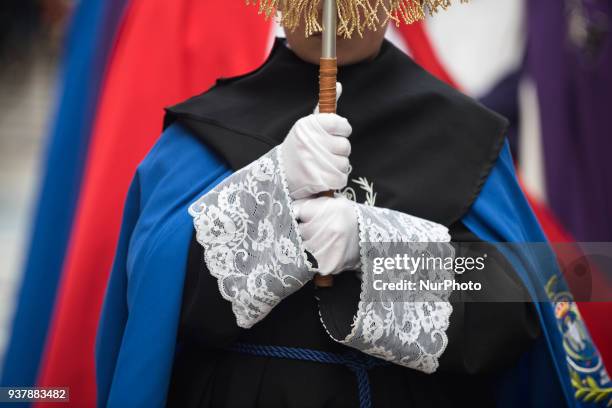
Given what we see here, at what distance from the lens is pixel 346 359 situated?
168 cm

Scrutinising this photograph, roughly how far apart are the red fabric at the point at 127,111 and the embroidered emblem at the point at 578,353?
1185 millimetres

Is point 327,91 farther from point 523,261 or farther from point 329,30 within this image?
point 523,261

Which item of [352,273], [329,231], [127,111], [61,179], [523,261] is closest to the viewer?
[329,231]

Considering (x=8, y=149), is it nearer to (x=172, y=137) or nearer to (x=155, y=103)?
(x=155, y=103)

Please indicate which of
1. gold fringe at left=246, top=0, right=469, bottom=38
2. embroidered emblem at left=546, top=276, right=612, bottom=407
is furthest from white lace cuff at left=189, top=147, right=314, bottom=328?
embroidered emblem at left=546, top=276, right=612, bottom=407

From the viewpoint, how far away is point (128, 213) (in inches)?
73.2

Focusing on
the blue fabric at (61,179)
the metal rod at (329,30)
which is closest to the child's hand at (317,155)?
the metal rod at (329,30)

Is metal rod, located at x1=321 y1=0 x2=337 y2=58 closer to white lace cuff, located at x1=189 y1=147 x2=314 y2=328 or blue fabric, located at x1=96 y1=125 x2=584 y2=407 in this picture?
white lace cuff, located at x1=189 y1=147 x2=314 y2=328

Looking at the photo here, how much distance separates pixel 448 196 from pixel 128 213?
657 mm

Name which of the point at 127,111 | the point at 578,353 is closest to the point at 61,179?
the point at 127,111

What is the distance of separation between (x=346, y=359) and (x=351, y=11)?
637mm

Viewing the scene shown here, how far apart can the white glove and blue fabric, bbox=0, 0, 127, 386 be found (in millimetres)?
1208

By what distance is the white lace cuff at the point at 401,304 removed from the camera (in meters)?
1.55

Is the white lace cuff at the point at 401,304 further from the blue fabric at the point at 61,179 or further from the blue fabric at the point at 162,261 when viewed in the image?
the blue fabric at the point at 61,179
